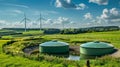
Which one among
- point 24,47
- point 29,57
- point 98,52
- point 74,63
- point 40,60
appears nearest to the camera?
point 74,63

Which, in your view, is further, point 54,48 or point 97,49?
point 54,48

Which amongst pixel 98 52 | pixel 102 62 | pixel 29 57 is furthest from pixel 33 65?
pixel 98 52

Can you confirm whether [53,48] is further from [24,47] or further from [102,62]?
[102,62]

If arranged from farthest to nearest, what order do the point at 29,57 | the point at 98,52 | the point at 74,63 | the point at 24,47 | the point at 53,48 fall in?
the point at 24,47 < the point at 53,48 < the point at 98,52 < the point at 29,57 < the point at 74,63

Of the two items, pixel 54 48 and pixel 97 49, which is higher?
pixel 97 49

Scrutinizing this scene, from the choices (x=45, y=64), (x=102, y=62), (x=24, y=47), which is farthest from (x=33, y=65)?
(x=24, y=47)

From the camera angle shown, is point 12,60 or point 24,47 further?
point 24,47

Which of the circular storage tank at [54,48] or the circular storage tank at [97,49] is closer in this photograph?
the circular storage tank at [97,49]

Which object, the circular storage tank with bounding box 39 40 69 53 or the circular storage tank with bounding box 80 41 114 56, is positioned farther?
the circular storage tank with bounding box 39 40 69 53

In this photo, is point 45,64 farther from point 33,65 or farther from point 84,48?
point 84,48
